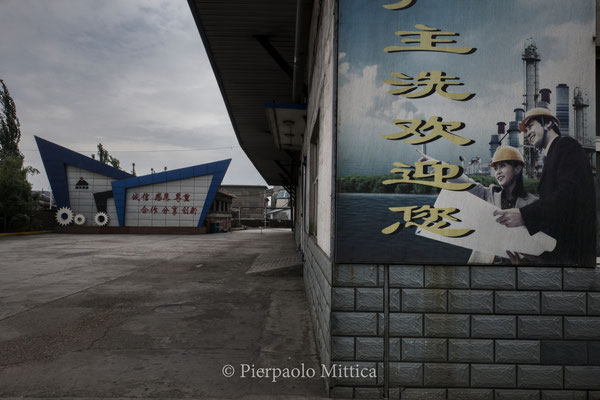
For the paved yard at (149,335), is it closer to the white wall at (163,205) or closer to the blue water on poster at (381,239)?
the blue water on poster at (381,239)

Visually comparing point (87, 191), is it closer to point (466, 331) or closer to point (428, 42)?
point (428, 42)

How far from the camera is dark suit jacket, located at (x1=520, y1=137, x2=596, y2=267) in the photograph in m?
3.07

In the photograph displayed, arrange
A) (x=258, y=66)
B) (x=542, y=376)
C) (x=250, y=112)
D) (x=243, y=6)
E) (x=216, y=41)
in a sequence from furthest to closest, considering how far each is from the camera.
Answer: (x=250, y=112)
(x=258, y=66)
(x=216, y=41)
(x=243, y=6)
(x=542, y=376)

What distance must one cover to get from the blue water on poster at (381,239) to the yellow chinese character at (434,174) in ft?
0.41

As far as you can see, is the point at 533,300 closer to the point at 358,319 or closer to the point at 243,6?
the point at 358,319

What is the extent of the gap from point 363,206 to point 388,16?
1717 mm

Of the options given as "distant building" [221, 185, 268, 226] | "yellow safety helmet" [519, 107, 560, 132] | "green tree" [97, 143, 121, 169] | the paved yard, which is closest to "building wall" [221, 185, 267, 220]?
"distant building" [221, 185, 268, 226]

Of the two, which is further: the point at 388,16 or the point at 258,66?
the point at 258,66

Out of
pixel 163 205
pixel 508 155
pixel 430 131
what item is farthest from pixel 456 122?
pixel 163 205

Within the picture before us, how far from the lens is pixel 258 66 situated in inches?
337

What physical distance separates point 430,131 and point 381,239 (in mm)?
1057

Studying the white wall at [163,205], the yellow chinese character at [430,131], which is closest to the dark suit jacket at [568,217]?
the yellow chinese character at [430,131]

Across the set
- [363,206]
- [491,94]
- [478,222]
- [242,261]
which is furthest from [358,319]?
[242,261]

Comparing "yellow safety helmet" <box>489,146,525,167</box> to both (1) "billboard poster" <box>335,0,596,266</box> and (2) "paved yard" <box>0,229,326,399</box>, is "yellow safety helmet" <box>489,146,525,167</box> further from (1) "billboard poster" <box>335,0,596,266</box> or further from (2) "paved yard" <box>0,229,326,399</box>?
(2) "paved yard" <box>0,229,326,399</box>
